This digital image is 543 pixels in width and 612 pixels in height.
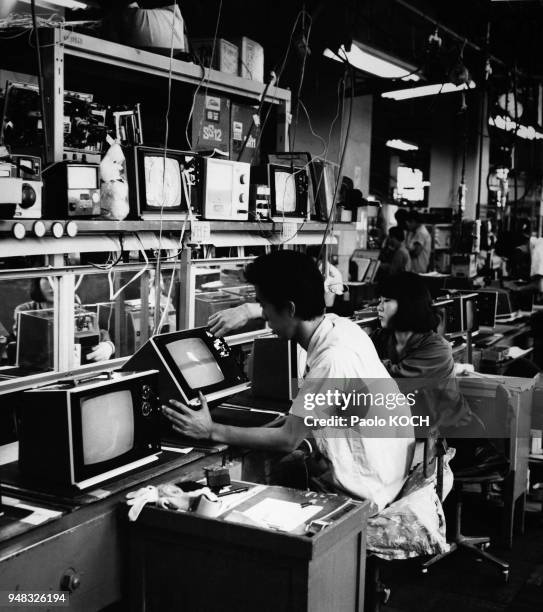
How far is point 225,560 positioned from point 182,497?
211 mm

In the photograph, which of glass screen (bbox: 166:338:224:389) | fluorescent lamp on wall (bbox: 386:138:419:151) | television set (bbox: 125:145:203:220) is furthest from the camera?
fluorescent lamp on wall (bbox: 386:138:419:151)

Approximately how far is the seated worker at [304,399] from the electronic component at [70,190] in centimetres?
63

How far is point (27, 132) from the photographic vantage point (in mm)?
2736

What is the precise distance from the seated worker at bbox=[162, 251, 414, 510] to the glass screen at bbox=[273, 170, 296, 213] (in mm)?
1169

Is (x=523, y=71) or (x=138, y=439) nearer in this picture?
(x=138, y=439)

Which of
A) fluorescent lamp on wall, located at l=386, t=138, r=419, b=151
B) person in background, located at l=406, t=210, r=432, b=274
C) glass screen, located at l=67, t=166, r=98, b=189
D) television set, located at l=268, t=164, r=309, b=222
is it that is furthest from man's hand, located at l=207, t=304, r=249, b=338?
fluorescent lamp on wall, located at l=386, t=138, r=419, b=151

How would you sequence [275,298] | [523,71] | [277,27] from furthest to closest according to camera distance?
1. [523,71]
2. [277,27]
3. [275,298]

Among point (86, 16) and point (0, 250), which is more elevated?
point (86, 16)

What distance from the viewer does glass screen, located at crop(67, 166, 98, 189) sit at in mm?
2486

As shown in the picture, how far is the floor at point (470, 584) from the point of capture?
301 centimetres

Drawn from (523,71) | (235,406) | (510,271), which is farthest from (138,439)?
(523,71)

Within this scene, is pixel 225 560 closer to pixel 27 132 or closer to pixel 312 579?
pixel 312 579

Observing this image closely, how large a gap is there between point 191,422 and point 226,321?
0.69 m

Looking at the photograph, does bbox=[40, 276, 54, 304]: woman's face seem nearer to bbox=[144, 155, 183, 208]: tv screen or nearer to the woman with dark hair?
bbox=[144, 155, 183, 208]: tv screen
